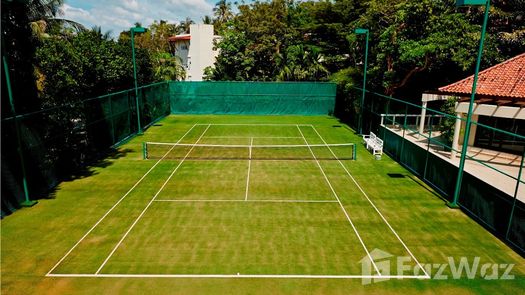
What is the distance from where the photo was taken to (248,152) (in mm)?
20906

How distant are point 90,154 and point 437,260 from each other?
1584 cm

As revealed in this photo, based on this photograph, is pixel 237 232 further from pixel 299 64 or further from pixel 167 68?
pixel 167 68

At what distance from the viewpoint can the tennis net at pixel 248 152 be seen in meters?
19.6

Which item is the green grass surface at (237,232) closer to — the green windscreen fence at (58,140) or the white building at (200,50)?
the green windscreen fence at (58,140)

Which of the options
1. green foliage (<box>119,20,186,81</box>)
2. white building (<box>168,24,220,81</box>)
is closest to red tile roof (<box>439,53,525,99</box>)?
green foliage (<box>119,20,186,81</box>)

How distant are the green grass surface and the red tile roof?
4889mm

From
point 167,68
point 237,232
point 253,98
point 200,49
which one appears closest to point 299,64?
point 253,98

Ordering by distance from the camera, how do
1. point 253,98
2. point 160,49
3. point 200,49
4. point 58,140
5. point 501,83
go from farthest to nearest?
point 160,49 → point 200,49 → point 253,98 → point 501,83 → point 58,140

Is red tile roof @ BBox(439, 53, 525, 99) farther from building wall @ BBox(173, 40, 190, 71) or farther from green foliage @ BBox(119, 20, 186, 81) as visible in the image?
building wall @ BBox(173, 40, 190, 71)

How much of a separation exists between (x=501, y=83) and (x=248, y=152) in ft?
41.5

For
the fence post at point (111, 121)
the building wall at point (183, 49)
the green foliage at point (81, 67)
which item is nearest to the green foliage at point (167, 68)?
the green foliage at point (81, 67)

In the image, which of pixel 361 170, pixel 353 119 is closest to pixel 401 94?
pixel 353 119

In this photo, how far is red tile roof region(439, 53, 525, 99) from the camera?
651 inches

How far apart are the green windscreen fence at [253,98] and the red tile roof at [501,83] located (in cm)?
1639
